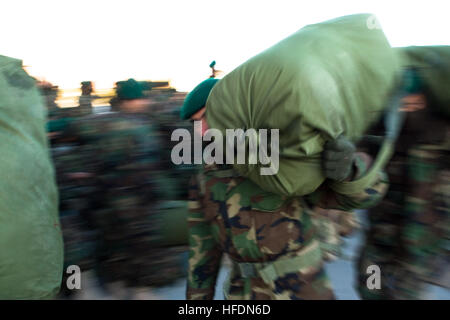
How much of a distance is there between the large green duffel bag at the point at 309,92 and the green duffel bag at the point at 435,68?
398 mm

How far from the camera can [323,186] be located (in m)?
1.50

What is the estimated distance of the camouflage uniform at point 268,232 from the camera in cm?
148

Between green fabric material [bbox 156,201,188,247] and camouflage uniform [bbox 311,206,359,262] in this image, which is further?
green fabric material [bbox 156,201,188,247]

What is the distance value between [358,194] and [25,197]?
3.57 ft

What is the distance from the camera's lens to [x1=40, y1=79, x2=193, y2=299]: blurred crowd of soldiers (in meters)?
1.67

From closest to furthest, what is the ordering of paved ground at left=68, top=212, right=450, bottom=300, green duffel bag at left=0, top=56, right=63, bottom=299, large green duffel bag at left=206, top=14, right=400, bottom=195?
large green duffel bag at left=206, top=14, right=400, bottom=195 < green duffel bag at left=0, top=56, right=63, bottom=299 < paved ground at left=68, top=212, right=450, bottom=300

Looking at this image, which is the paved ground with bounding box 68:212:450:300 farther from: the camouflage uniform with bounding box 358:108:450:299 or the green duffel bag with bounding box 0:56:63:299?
the green duffel bag with bounding box 0:56:63:299

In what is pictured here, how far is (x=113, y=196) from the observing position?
5.43 feet

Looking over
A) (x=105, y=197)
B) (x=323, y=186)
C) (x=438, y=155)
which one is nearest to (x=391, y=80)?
(x=323, y=186)

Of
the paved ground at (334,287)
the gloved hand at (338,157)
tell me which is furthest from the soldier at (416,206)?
the gloved hand at (338,157)

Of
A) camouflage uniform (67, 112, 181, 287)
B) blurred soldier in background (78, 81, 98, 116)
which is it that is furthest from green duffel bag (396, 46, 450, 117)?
blurred soldier in background (78, 81, 98, 116)

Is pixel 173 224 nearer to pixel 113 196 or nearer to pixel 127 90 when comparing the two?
pixel 113 196

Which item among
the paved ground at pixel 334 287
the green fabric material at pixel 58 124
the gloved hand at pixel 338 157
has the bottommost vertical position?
the paved ground at pixel 334 287

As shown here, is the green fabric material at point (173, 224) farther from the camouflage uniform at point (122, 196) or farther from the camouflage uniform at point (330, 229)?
the camouflage uniform at point (330, 229)
